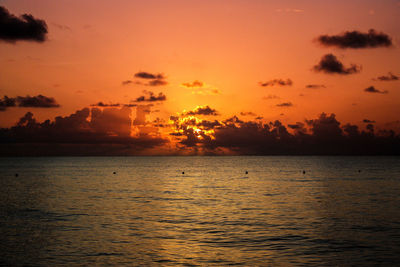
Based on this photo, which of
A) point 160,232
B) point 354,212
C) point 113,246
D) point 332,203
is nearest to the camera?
point 113,246

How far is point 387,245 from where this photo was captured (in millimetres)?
33938

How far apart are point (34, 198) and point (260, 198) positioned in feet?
127

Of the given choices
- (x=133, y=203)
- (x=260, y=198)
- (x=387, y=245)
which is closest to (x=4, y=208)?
(x=133, y=203)

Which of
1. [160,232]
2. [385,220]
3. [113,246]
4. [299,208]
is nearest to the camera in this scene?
[113,246]

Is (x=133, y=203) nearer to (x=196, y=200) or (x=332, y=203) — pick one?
(x=196, y=200)

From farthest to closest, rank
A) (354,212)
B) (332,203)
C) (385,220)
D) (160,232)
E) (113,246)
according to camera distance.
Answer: (332,203), (354,212), (385,220), (160,232), (113,246)

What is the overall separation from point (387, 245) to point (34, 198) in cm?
5769

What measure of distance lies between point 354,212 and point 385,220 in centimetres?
674

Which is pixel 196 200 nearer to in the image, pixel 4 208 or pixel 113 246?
pixel 4 208

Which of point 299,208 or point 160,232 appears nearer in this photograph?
point 160,232

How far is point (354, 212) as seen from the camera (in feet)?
175

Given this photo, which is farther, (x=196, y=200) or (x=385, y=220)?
(x=196, y=200)

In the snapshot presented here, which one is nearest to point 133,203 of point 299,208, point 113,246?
point 299,208

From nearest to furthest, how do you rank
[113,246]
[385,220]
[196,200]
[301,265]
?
[301,265] → [113,246] → [385,220] → [196,200]
